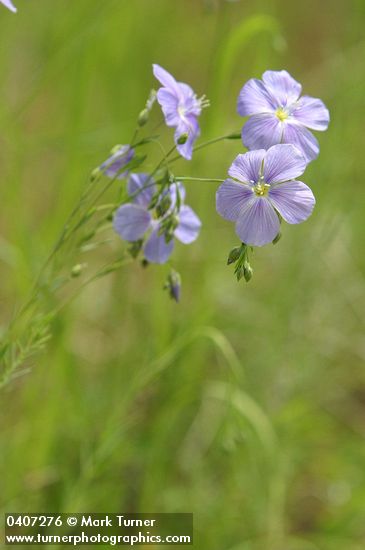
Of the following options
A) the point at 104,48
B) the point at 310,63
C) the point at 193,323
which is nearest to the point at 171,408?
the point at 193,323

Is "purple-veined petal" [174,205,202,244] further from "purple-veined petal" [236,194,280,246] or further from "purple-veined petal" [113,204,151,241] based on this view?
"purple-veined petal" [236,194,280,246]

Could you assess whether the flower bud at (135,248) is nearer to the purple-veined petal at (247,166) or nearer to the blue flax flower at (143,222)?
the blue flax flower at (143,222)

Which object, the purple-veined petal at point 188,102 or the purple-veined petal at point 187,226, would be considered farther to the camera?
the purple-veined petal at point 187,226

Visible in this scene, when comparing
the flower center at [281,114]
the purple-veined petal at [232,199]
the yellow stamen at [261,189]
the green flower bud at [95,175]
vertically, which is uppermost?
the flower center at [281,114]

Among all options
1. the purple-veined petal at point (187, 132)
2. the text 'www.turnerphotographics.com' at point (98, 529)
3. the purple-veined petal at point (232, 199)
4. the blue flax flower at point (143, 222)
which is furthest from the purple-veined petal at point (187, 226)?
the text 'www.turnerphotographics.com' at point (98, 529)

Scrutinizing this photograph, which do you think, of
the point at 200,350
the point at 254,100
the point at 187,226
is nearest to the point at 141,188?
the point at 187,226

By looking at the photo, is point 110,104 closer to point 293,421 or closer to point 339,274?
point 339,274
